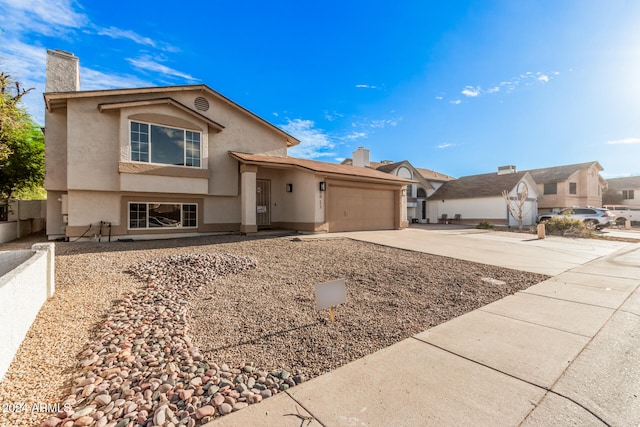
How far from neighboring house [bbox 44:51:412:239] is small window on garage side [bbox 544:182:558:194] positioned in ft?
87.4

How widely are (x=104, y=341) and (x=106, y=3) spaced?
11280 mm

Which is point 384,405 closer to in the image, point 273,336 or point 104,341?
point 273,336

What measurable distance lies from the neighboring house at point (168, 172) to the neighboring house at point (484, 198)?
1673cm

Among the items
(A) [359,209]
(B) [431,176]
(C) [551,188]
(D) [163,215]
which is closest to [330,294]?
(D) [163,215]

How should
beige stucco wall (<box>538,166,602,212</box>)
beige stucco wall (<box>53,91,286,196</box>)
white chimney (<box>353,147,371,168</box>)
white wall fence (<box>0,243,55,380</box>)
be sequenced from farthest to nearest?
beige stucco wall (<box>538,166,602,212</box>) < white chimney (<box>353,147,371,168</box>) < beige stucco wall (<box>53,91,286,196</box>) < white wall fence (<box>0,243,55,380</box>)

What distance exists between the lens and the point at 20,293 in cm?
325

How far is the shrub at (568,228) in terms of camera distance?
52.9 feet

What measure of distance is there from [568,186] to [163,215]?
121ft

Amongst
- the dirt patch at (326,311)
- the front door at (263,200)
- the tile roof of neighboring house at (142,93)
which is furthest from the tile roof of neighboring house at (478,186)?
the dirt patch at (326,311)

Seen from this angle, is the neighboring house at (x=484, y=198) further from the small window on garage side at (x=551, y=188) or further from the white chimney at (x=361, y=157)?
the white chimney at (x=361, y=157)

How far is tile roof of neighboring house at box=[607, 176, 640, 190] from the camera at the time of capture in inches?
1502

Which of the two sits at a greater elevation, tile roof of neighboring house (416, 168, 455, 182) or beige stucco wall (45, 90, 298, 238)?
tile roof of neighboring house (416, 168, 455, 182)

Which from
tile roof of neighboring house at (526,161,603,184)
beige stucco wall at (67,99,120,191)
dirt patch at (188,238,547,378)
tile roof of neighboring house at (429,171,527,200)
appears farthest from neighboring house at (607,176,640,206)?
beige stucco wall at (67,99,120,191)

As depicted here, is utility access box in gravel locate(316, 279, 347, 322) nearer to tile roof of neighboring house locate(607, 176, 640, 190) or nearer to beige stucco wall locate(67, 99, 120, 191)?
beige stucco wall locate(67, 99, 120, 191)
